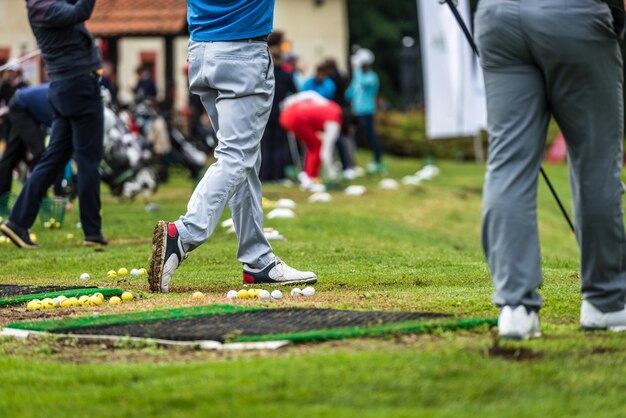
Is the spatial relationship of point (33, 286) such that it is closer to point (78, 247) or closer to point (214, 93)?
point (214, 93)

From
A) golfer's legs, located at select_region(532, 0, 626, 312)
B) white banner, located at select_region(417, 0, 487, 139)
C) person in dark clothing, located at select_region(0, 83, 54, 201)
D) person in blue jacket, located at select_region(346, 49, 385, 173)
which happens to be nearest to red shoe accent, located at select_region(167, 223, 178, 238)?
golfer's legs, located at select_region(532, 0, 626, 312)

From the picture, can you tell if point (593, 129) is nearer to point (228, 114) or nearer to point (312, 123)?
point (228, 114)

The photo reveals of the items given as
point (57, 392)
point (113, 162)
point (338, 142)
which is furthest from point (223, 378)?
point (338, 142)

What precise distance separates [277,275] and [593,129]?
2.79 metres

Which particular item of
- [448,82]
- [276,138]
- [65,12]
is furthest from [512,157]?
[448,82]

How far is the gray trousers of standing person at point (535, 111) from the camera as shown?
5.17m

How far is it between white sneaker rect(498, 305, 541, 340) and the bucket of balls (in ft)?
27.8

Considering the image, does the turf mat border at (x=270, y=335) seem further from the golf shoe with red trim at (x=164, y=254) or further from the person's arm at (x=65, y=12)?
the person's arm at (x=65, y=12)

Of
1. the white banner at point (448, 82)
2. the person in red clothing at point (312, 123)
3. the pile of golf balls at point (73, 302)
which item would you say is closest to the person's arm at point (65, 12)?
the pile of golf balls at point (73, 302)


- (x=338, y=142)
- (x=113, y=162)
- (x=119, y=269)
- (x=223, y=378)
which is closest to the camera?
(x=223, y=378)

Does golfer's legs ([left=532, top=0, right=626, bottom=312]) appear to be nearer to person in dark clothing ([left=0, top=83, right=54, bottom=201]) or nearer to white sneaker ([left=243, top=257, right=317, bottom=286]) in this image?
white sneaker ([left=243, top=257, right=317, bottom=286])

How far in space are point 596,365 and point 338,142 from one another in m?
19.7

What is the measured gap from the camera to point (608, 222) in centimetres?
536

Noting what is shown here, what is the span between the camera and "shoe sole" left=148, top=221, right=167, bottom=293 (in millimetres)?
7059
